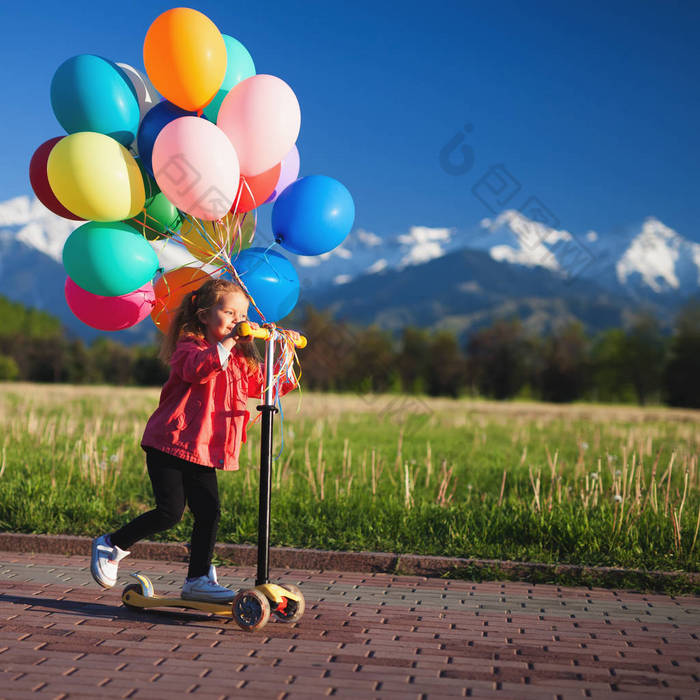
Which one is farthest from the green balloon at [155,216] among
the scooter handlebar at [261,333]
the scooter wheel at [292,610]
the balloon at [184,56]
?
the scooter wheel at [292,610]

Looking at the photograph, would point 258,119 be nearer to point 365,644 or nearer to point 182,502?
point 182,502

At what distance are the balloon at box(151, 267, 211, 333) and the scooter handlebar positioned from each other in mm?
859

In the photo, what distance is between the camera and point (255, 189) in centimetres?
520

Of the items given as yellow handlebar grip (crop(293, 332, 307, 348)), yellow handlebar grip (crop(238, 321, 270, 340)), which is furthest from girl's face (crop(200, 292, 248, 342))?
yellow handlebar grip (crop(293, 332, 307, 348))

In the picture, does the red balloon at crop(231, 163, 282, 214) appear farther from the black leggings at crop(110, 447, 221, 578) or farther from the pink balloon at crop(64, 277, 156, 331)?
the black leggings at crop(110, 447, 221, 578)

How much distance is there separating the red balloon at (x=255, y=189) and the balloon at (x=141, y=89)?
0.86 m

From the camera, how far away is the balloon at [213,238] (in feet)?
16.1

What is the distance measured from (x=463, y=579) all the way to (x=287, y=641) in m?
1.90

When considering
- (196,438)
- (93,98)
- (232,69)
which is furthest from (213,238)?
(196,438)

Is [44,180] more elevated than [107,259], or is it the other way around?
[44,180]

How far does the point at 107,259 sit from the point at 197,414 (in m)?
1.16

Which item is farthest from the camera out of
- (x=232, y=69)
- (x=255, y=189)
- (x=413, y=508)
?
(x=413, y=508)

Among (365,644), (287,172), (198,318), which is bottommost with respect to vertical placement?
(365,644)

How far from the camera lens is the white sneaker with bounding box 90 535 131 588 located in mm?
4348
